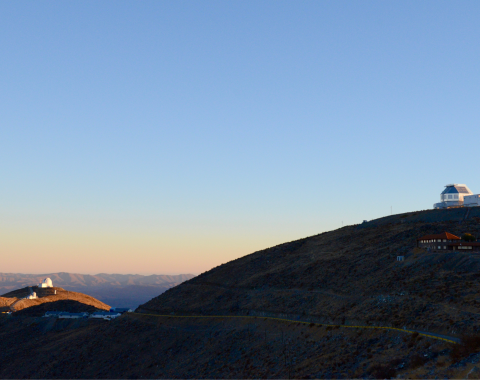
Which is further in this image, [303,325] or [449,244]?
[449,244]

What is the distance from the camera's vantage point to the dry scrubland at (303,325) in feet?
124

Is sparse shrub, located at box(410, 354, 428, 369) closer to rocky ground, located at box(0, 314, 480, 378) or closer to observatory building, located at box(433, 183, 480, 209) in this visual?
rocky ground, located at box(0, 314, 480, 378)

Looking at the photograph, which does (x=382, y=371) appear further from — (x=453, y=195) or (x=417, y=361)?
(x=453, y=195)

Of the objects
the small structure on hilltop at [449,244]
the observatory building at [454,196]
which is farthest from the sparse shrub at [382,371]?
the observatory building at [454,196]

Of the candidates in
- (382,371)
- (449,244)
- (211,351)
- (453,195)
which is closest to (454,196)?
(453,195)

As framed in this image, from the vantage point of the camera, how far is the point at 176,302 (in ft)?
277

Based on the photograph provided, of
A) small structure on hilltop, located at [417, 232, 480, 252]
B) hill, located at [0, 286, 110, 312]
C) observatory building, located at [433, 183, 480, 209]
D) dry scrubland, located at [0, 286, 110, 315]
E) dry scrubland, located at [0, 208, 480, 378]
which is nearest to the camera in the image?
dry scrubland, located at [0, 208, 480, 378]

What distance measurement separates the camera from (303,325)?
52.4 m

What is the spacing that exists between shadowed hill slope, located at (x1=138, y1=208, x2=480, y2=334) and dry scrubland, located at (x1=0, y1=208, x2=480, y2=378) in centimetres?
23

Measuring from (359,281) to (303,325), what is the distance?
12940mm

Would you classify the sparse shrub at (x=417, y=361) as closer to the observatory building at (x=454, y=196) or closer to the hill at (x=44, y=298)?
the observatory building at (x=454, y=196)

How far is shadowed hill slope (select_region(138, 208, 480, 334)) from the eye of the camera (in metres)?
44.1

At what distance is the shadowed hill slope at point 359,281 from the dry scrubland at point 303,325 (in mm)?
231

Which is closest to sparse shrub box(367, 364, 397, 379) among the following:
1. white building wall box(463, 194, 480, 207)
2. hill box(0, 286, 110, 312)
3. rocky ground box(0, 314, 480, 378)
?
rocky ground box(0, 314, 480, 378)
